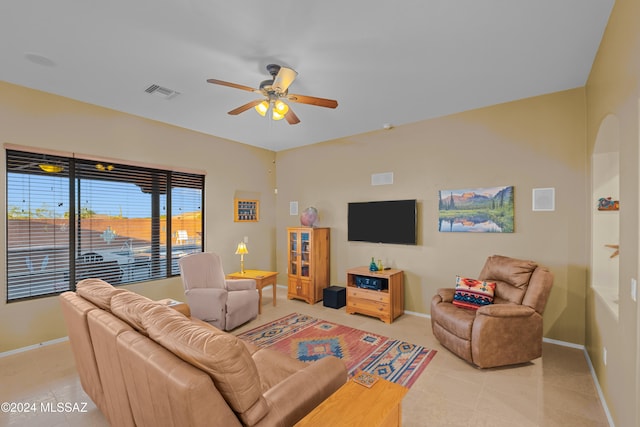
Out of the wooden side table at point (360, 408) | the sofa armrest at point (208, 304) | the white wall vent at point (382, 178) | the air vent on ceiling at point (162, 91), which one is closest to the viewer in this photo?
the wooden side table at point (360, 408)

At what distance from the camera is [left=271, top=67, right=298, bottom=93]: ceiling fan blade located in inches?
102

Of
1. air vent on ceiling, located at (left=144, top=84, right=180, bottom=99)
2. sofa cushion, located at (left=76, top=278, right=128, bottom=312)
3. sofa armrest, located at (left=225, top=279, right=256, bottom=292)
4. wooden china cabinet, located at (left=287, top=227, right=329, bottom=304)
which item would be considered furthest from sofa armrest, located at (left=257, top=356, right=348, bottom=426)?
wooden china cabinet, located at (left=287, top=227, right=329, bottom=304)

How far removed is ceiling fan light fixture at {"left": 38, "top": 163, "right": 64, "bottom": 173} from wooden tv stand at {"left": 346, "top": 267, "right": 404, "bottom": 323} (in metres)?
3.98

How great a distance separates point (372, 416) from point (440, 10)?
8.27ft

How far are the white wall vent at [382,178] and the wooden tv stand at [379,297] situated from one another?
4.51 ft

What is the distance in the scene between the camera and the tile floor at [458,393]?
221 centimetres

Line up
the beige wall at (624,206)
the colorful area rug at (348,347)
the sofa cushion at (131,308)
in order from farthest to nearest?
the colorful area rug at (348,347) → the beige wall at (624,206) → the sofa cushion at (131,308)

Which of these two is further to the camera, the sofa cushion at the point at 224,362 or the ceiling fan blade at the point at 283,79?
the ceiling fan blade at the point at 283,79

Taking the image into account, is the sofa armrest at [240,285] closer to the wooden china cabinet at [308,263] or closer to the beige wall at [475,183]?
the wooden china cabinet at [308,263]

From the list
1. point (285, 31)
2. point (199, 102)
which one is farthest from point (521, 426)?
point (199, 102)

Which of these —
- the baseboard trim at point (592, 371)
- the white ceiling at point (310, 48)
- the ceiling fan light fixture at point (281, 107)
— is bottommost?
the baseboard trim at point (592, 371)

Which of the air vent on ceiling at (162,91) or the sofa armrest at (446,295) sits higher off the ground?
the air vent on ceiling at (162,91)

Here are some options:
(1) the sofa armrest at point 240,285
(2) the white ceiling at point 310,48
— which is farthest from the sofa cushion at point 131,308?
(1) the sofa armrest at point 240,285

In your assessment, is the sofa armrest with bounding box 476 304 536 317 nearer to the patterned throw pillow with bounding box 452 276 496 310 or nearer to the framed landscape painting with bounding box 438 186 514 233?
the patterned throw pillow with bounding box 452 276 496 310
